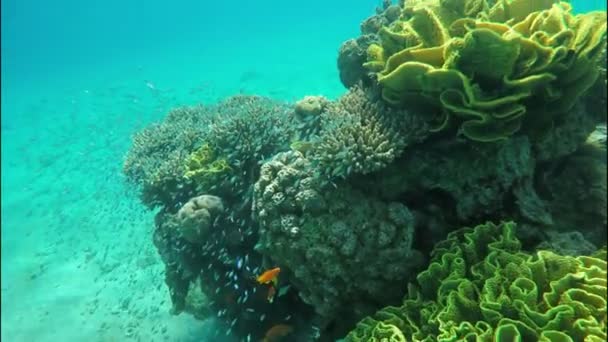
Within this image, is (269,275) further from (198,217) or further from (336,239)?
(198,217)

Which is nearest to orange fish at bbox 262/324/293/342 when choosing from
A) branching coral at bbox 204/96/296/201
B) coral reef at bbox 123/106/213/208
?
branching coral at bbox 204/96/296/201

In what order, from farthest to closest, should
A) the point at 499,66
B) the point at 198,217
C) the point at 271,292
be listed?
the point at 198,217
the point at 271,292
the point at 499,66

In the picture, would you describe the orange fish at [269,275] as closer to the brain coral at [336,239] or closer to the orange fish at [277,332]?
the brain coral at [336,239]

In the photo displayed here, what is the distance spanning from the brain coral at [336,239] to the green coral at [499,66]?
3.75 feet

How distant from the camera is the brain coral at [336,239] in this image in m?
4.62

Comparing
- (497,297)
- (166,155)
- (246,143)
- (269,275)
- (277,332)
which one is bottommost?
(277,332)

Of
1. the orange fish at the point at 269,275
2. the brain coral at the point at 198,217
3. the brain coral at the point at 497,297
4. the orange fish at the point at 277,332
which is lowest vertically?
the orange fish at the point at 277,332

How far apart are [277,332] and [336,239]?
1.90 metres

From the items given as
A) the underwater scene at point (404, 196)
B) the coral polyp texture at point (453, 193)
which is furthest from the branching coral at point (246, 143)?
the coral polyp texture at point (453, 193)

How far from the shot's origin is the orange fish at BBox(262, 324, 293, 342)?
5.71 metres

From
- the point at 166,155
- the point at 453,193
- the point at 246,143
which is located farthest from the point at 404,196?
the point at 166,155

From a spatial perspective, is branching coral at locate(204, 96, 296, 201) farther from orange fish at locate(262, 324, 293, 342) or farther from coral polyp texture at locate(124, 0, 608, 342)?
orange fish at locate(262, 324, 293, 342)

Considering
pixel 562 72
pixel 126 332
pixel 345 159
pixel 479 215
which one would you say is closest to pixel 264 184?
pixel 345 159

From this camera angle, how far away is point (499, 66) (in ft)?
13.0
